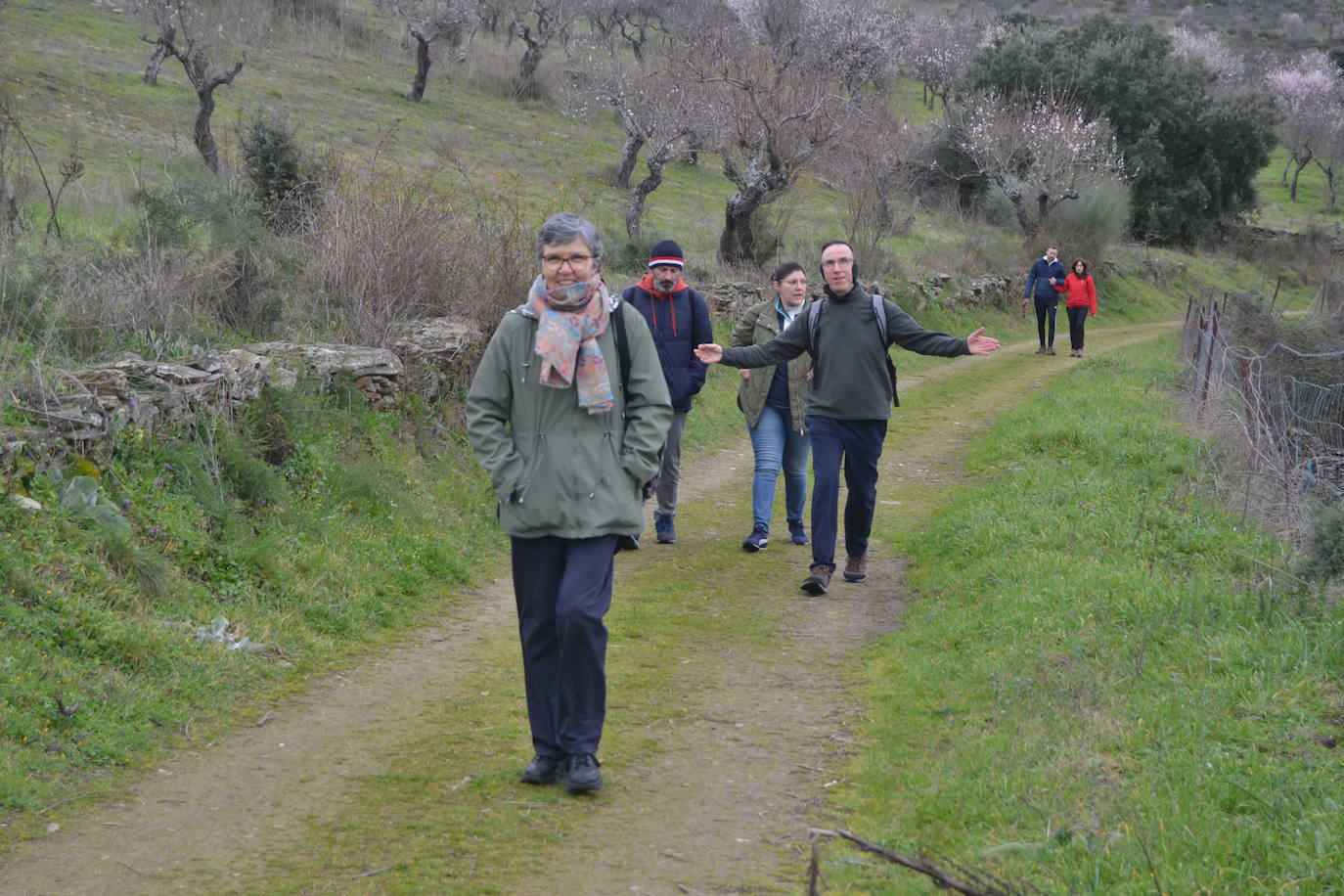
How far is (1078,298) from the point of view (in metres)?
21.3

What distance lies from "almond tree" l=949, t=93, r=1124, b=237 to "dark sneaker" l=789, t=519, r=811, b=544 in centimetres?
2773

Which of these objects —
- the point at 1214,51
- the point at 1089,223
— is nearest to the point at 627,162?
the point at 1089,223

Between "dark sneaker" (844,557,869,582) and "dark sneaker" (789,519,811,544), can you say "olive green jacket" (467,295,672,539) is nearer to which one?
"dark sneaker" (844,557,869,582)

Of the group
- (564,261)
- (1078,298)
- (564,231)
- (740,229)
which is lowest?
(1078,298)

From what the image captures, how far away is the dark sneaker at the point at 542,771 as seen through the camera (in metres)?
4.78

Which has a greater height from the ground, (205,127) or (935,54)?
(935,54)

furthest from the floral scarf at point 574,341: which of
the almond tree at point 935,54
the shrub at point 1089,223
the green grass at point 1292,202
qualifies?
the almond tree at point 935,54

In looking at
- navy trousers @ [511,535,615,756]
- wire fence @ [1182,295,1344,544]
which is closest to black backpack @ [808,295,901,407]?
wire fence @ [1182,295,1344,544]

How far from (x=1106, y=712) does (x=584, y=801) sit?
2158 millimetres

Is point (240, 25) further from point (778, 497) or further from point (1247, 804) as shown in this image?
point (1247, 804)

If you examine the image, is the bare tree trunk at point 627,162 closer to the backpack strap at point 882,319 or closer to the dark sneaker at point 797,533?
the dark sneaker at point 797,533

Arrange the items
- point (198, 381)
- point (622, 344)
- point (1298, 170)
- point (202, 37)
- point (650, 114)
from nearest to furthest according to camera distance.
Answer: point (622, 344), point (198, 381), point (650, 114), point (202, 37), point (1298, 170)

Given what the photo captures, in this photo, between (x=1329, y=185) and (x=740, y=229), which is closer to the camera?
(x=740, y=229)

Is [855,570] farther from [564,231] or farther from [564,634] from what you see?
[564,231]
